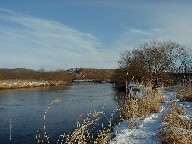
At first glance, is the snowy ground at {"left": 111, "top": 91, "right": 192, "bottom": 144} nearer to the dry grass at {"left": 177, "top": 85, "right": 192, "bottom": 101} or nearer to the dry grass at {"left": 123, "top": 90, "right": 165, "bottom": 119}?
the dry grass at {"left": 123, "top": 90, "right": 165, "bottom": 119}

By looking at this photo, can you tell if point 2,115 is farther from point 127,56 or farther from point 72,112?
point 127,56

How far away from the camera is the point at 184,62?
4378cm

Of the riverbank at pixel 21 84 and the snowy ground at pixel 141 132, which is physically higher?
the riverbank at pixel 21 84

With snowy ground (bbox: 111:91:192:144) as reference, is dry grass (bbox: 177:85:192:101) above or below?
above

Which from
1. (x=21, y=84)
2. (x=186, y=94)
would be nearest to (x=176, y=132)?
(x=186, y=94)

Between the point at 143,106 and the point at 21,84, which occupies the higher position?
the point at 21,84

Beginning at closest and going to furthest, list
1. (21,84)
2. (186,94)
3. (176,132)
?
(176,132), (186,94), (21,84)

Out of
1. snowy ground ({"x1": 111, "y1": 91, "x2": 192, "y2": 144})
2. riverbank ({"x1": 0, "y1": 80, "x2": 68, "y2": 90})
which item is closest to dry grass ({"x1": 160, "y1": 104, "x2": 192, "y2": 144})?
snowy ground ({"x1": 111, "y1": 91, "x2": 192, "y2": 144})

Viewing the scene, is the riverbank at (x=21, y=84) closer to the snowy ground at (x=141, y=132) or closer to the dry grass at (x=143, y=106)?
the dry grass at (x=143, y=106)

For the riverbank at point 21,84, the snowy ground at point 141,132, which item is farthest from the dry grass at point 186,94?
the riverbank at point 21,84

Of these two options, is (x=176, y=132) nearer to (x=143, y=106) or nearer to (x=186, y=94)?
(x=143, y=106)

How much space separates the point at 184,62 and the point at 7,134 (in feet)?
116

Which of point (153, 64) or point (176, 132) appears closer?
point (176, 132)


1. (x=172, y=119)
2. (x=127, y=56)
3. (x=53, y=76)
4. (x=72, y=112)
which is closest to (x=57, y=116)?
(x=72, y=112)
